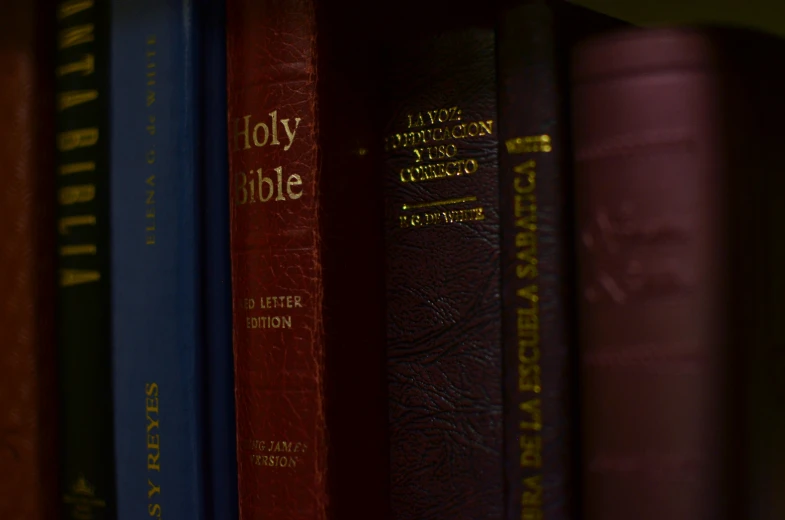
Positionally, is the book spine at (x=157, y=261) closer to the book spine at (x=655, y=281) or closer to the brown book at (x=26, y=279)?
the brown book at (x=26, y=279)

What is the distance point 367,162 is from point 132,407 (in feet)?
0.62

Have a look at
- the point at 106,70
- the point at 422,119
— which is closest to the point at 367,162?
the point at 422,119

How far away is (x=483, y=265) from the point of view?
43cm

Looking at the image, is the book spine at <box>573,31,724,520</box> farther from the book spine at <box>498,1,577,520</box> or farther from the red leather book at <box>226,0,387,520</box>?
the red leather book at <box>226,0,387,520</box>

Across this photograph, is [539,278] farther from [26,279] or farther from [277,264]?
[26,279]

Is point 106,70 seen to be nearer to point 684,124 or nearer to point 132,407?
point 132,407

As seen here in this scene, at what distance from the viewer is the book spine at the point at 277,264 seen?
0.41 metres

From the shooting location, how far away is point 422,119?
0.46m

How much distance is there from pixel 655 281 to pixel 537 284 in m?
0.06

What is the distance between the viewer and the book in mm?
402

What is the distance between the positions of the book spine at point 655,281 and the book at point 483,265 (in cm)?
2

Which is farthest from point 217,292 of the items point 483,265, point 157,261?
point 483,265

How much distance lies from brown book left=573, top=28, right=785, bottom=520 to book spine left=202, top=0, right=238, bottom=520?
191 mm

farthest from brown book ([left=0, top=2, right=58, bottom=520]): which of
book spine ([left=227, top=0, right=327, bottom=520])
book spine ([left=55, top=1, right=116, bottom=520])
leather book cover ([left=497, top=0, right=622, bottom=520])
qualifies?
leather book cover ([left=497, top=0, right=622, bottom=520])
